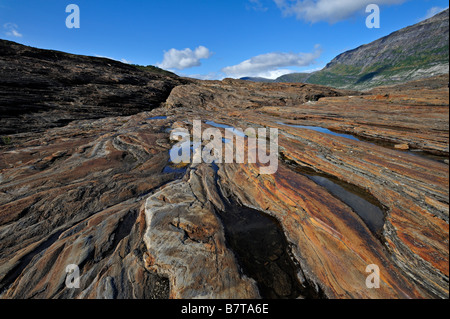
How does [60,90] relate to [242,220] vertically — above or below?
above

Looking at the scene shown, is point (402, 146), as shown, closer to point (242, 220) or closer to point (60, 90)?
point (242, 220)

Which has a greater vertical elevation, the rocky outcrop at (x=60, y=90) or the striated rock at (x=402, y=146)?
the rocky outcrop at (x=60, y=90)

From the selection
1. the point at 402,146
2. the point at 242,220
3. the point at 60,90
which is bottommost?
the point at 242,220

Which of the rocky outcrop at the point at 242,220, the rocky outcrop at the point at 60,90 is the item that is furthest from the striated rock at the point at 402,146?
the rocky outcrop at the point at 60,90

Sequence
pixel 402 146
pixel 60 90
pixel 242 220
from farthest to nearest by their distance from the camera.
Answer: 1. pixel 60 90
2. pixel 402 146
3. pixel 242 220

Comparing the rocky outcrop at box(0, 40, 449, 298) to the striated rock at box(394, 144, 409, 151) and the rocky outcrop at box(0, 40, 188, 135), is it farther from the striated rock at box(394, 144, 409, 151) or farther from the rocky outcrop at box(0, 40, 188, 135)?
the rocky outcrop at box(0, 40, 188, 135)

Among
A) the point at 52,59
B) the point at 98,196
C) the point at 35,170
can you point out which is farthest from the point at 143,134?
the point at 52,59

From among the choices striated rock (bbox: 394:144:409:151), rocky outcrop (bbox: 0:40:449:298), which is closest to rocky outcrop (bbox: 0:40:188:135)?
rocky outcrop (bbox: 0:40:449:298)

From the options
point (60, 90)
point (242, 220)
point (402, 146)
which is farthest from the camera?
point (60, 90)

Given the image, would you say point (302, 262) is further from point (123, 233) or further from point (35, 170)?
point (35, 170)

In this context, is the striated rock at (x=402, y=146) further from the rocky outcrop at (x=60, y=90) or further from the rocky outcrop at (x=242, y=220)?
the rocky outcrop at (x=60, y=90)

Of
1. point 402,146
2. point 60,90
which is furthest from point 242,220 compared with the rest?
point 60,90
